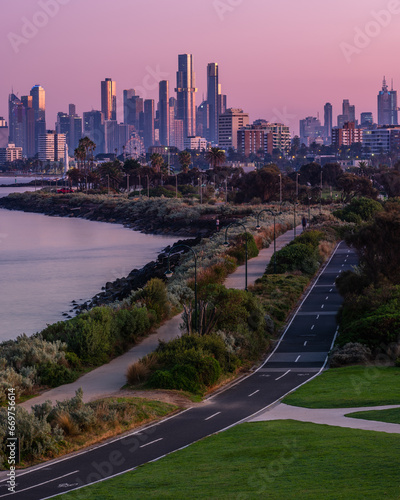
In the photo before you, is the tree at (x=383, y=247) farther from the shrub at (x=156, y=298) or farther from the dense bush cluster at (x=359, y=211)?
the dense bush cluster at (x=359, y=211)

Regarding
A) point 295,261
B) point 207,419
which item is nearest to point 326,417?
point 207,419

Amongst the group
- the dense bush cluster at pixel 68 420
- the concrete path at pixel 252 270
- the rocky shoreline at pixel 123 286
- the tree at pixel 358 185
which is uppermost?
the tree at pixel 358 185

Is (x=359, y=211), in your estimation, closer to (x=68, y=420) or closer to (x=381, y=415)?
(x=381, y=415)

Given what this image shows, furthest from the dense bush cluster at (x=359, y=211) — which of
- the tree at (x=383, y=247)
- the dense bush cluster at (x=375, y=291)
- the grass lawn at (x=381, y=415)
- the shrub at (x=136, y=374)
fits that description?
the grass lawn at (x=381, y=415)

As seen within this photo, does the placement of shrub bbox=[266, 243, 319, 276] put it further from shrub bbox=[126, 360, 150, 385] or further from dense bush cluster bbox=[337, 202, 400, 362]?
shrub bbox=[126, 360, 150, 385]

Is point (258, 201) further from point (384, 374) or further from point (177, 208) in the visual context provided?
point (384, 374)

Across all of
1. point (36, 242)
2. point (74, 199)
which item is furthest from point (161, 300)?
point (74, 199)
